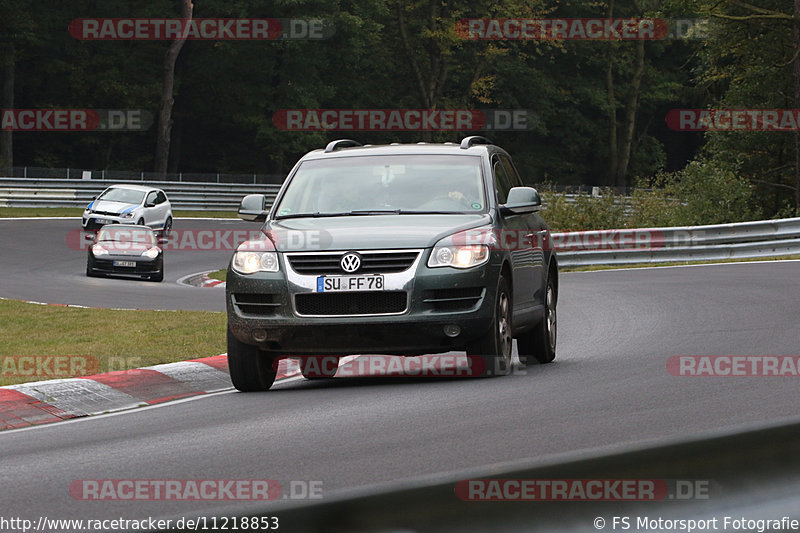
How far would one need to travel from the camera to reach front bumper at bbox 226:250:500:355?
9.41m

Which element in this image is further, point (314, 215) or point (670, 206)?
point (670, 206)

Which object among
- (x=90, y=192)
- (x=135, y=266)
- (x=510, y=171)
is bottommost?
(x=135, y=266)

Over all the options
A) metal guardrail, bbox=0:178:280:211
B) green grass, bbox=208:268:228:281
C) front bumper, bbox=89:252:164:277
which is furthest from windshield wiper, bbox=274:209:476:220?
metal guardrail, bbox=0:178:280:211

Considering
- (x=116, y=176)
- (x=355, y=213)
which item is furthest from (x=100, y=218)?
(x=355, y=213)

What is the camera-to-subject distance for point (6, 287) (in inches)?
949

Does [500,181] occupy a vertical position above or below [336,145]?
below

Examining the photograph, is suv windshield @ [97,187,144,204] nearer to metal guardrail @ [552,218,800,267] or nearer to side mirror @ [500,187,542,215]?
metal guardrail @ [552,218,800,267]

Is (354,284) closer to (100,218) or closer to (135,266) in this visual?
(135,266)

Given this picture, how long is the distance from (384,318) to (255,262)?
1101 millimetres

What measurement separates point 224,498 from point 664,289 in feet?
46.3

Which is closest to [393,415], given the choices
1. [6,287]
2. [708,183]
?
[6,287]

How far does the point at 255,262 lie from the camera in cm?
977

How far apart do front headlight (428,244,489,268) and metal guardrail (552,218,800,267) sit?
54.5 ft

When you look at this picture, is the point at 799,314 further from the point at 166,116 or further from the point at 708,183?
the point at 166,116
